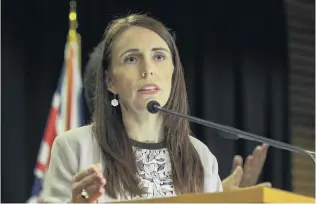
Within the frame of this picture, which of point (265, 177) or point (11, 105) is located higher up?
point (11, 105)

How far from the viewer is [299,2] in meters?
4.98

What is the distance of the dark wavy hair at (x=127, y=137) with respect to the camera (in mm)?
1860

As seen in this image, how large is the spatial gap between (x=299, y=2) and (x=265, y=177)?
3.86 feet

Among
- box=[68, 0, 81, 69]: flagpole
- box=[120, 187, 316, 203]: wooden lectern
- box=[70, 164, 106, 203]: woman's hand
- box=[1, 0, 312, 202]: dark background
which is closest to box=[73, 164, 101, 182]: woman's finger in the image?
box=[70, 164, 106, 203]: woman's hand

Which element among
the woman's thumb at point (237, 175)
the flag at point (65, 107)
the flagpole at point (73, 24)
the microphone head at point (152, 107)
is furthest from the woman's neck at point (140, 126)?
the flagpole at point (73, 24)

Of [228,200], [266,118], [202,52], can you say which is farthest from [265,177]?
[228,200]

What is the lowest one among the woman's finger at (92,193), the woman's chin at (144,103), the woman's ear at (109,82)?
the woman's finger at (92,193)

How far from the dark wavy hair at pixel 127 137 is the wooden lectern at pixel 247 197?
393 millimetres

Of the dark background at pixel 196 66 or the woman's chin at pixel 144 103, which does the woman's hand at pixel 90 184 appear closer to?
the woman's chin at pixel 144 103

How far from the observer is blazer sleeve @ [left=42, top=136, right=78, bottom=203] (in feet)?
5.89

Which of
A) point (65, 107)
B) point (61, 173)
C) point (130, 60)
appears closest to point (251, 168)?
point (130, 60)

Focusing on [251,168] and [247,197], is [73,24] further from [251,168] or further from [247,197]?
[247,197]

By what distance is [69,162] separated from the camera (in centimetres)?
186

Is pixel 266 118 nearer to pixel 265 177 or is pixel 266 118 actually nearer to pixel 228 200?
pixel 265 177
